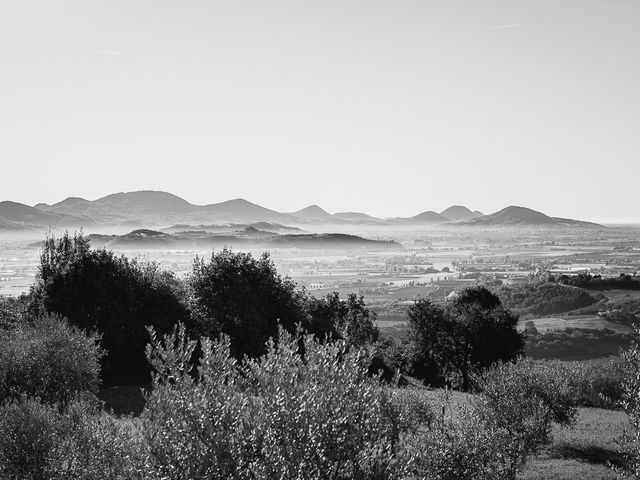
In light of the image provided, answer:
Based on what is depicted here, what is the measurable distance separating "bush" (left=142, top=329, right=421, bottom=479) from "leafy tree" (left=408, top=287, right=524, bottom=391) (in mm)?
59987

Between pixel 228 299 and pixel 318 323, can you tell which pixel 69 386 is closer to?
pixel 228 299

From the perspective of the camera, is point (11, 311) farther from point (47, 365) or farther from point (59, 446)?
point (59, 446)

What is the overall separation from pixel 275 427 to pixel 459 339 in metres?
62.5

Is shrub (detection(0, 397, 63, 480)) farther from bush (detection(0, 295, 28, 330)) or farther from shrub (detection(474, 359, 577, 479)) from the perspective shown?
bush (detection(0, 295, 28, 330))

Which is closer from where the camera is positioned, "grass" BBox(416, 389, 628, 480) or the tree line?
"grass" BBox(416, 389, 628, 480)

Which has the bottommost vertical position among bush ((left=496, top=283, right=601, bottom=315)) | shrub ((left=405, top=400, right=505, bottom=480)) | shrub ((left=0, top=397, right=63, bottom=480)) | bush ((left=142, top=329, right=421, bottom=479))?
bush ((left=496, top=283, right=601, bottom=315))

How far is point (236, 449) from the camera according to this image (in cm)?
1346

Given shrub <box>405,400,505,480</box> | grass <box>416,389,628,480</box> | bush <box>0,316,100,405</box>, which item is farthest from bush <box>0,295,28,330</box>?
shrub <box>405,400,505,480</box>

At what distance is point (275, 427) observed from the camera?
14.0m

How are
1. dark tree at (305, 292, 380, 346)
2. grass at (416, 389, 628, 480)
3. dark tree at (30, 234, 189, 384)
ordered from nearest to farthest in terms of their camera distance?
grass at (416, 389, 628, 480), dark tree at (30, 234, 189, 384), dark tree at (305, 292, 380, 346)

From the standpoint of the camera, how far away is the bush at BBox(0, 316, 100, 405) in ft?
105

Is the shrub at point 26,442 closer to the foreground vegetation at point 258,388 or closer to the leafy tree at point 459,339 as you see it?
the foreground vegetation at point 258,388

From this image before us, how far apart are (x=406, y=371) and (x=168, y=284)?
32.4m

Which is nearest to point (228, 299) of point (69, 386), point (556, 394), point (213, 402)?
point (69, 386)
